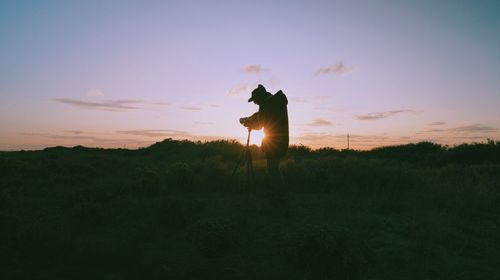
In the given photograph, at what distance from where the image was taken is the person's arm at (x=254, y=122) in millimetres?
8874

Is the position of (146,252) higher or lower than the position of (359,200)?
lower

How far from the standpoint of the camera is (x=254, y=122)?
9.01 meters

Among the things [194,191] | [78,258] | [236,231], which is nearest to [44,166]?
[194,191]

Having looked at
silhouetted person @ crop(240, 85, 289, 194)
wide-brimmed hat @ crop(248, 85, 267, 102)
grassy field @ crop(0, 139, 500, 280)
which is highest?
wide-brimmed hat @ crop(248, 85, 267, 102)

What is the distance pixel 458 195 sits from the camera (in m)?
9.73

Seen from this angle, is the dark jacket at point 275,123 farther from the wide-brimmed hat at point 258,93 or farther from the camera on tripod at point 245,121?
the camera on tripod at point 245,121

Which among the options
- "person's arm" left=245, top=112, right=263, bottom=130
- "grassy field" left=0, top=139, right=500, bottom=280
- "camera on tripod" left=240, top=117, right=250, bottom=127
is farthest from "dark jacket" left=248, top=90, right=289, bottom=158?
"grassy field" left=0, top=139, right=500, bottom=280

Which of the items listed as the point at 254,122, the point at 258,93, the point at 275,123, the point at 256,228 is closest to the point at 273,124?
the point at 275,123

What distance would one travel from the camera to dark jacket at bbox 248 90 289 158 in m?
8.59

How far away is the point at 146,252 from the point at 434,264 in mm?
4846

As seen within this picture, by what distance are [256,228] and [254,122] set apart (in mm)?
2986

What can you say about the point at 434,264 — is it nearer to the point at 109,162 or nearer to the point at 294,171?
the point at 294,171

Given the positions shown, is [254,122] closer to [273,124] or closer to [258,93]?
[273,124]

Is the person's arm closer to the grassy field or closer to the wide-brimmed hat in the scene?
the wide-brimmed hat
